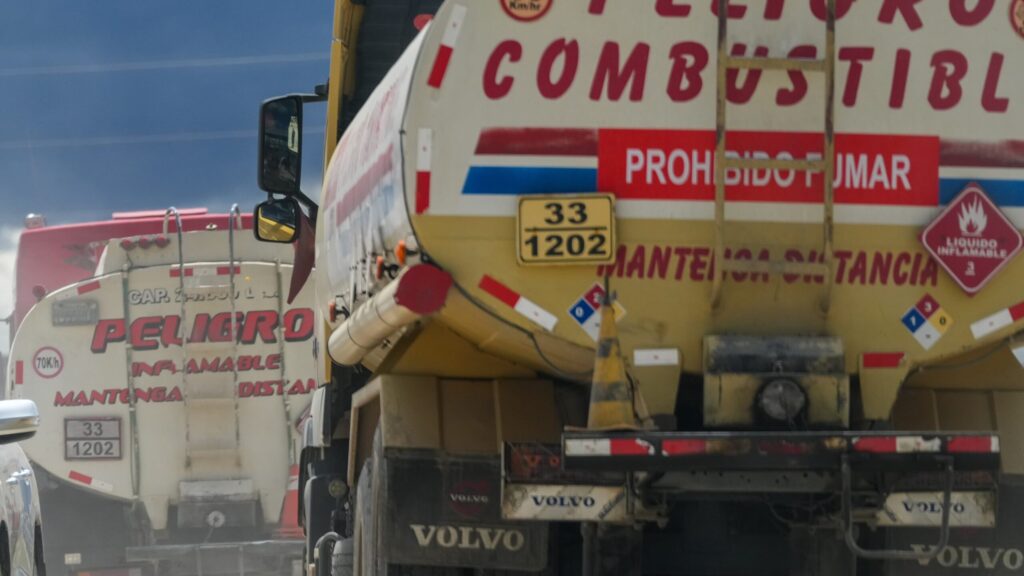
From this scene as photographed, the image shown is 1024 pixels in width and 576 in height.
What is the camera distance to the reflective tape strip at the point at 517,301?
586cm

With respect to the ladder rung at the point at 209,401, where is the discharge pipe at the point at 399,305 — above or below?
above

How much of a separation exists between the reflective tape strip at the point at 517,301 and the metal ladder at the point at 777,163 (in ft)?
1.73

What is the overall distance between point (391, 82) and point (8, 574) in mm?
2562

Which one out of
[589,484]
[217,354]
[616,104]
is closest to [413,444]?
[589,484]

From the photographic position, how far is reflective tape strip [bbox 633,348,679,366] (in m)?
5.89

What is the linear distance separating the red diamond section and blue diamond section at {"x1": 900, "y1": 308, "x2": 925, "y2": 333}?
6.3 inches

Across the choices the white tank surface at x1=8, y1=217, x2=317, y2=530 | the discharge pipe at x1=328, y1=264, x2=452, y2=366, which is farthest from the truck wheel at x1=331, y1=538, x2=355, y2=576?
the white tank surface at x1=8, y1=217, x2=317, y2=530

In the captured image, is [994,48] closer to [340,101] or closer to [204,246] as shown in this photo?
[340,101]

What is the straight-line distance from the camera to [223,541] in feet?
47.9

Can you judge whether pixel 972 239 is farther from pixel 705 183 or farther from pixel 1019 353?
pixel 705 183

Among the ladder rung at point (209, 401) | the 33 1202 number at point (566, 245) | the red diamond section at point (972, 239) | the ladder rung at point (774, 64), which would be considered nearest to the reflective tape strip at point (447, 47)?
the 33 1202 number at point (566, 245)

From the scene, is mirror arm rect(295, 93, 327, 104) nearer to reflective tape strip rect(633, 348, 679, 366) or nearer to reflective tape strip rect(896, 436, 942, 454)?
reflective tape strip rect(633, 348, 679, 366)

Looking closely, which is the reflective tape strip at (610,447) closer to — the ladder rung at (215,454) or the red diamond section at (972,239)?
the red diamond section at (972,239)

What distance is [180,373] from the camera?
14695mm
